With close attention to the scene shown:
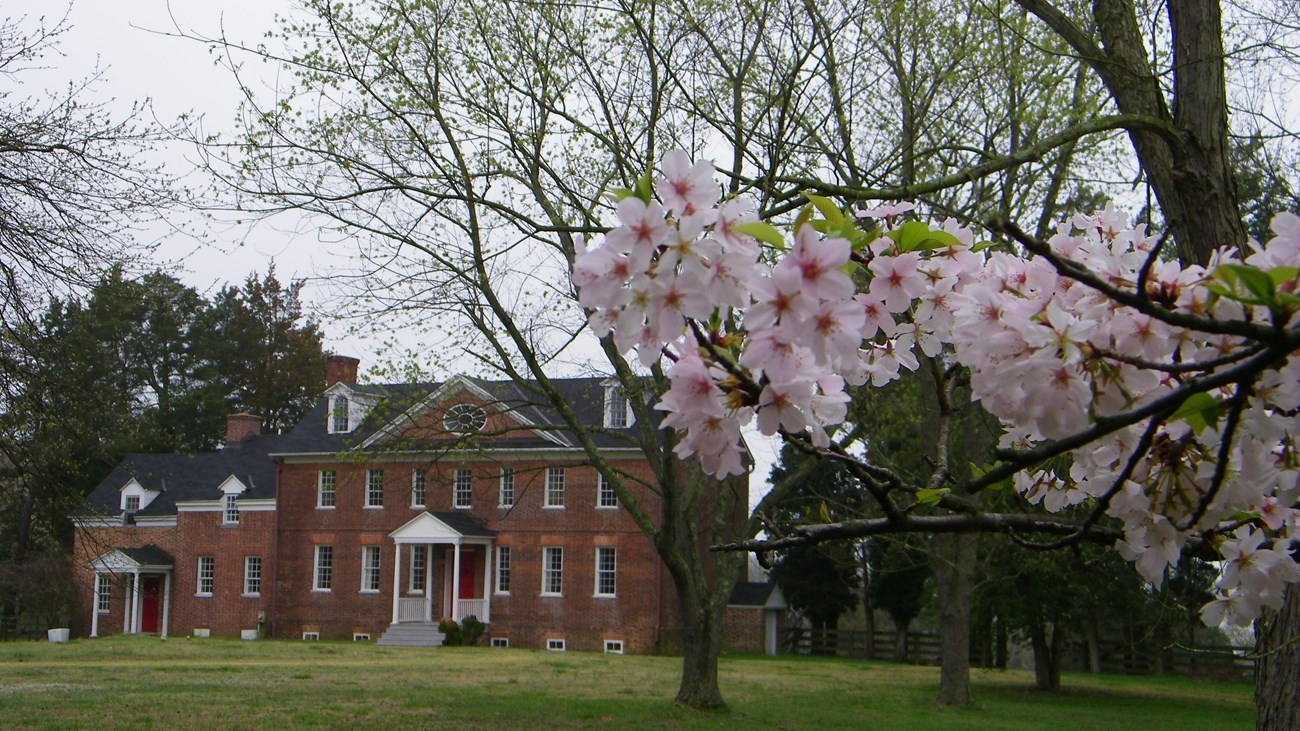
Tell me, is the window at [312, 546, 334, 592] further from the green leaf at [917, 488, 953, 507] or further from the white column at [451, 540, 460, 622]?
the green leaf at [917, 488, 953, 507]

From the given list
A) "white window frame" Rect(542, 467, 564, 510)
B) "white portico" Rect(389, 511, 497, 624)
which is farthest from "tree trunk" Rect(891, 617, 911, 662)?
"white portico" Rect(389, 511, 497, 624)

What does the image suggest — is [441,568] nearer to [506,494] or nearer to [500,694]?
[506,494]

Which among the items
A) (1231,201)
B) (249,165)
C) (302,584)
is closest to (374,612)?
(302,584)

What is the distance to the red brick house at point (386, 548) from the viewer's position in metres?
34.3

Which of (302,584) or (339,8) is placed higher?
(339,8)

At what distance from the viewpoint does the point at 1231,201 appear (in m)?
5.05

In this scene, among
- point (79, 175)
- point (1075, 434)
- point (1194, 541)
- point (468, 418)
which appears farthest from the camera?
point (468, 418)

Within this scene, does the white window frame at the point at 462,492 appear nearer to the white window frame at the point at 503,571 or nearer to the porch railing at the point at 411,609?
the white window frame at the point at 503,571

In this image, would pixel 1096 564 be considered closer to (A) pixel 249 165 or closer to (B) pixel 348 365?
(A) pixel 249 165

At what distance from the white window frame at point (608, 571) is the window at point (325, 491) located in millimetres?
9292

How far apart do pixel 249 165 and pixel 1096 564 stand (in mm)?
13066

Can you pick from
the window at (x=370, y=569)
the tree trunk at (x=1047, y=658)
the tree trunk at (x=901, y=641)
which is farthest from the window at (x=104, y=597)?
the tree trunk at (x=1047, y=658)

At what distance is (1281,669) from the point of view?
4492 mm

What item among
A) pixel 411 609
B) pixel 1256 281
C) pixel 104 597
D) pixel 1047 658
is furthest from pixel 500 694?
pixel 104 597
